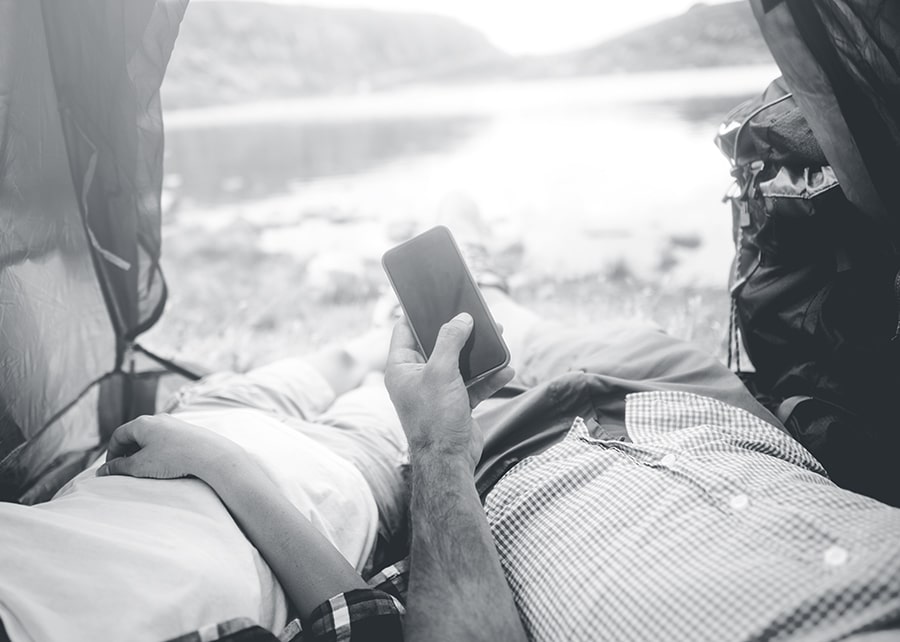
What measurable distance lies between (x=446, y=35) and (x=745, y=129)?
83.5 feet

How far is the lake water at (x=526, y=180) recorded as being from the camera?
115 inches

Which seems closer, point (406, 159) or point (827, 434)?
point (827, 434)

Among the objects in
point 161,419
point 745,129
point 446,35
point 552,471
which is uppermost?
point 446,35

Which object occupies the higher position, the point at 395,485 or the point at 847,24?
the point at 847,24

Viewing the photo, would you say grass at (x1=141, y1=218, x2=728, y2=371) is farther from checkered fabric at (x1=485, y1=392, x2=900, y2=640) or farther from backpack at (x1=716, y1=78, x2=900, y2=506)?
checkered fabric at (x1=485, y1=392, x2=900, y2=640)

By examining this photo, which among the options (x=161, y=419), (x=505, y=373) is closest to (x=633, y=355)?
(x=505, y=373)

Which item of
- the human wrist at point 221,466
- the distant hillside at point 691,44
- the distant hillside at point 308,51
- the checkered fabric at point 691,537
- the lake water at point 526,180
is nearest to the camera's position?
the checkered fabric at point 691,537

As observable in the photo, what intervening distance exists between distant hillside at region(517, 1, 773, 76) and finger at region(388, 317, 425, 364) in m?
0.83

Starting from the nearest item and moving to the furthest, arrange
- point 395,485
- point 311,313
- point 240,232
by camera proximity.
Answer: point 395,485, point 311,313, point 240,232

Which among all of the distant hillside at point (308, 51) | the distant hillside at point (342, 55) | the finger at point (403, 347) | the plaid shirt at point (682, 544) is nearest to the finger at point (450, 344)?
the finger at point (403, 347)

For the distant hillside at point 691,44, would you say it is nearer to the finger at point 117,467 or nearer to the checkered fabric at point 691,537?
the checkered fabric at point 691,537

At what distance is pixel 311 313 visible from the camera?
8.07ft

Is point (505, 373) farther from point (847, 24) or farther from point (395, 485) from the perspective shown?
point (847, 24)

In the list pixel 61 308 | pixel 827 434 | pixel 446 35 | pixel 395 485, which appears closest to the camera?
pixel 827 434
